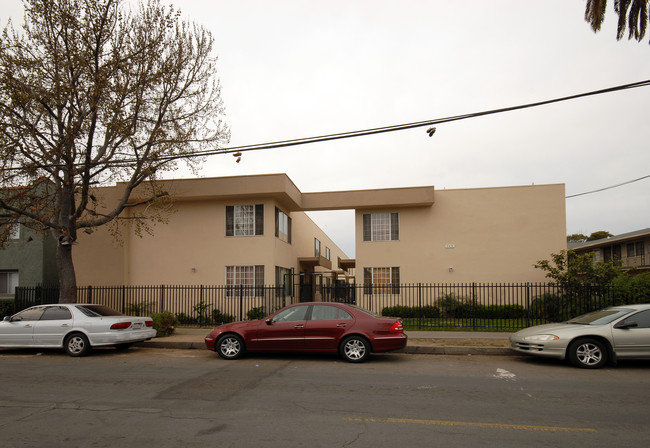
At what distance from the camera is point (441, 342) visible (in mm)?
13039

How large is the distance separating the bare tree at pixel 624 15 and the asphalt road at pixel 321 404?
922cm

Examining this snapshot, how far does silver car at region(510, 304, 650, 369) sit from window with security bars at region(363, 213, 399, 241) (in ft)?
40.6

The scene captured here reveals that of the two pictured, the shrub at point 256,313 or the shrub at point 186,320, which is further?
the shrub at point 186,320

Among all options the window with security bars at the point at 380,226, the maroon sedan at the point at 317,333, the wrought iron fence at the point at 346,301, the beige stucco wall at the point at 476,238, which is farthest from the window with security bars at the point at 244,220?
the maroon sedan at the point at 317,333

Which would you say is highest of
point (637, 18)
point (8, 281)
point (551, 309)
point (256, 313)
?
point (637, 18)

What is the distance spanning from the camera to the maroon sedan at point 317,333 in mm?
10297

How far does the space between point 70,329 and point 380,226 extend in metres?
14.0

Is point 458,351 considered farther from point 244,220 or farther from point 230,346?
point 244,220

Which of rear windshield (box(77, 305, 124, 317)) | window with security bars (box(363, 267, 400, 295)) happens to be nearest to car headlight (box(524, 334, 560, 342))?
rear windshield (box(77, 305, 124, 317))

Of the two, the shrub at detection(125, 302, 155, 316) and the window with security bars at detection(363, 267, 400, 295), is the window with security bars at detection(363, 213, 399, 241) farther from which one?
the shrub at detection(125, 302, 155, 316)

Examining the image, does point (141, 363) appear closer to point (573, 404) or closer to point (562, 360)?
point (573, 404)

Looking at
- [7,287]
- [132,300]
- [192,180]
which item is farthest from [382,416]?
[7,287]

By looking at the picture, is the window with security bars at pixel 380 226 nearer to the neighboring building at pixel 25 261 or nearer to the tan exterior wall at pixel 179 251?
the tan exterior wall at pixel 179 251

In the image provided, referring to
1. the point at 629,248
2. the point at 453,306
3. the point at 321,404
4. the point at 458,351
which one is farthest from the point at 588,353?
the point at 629,248
